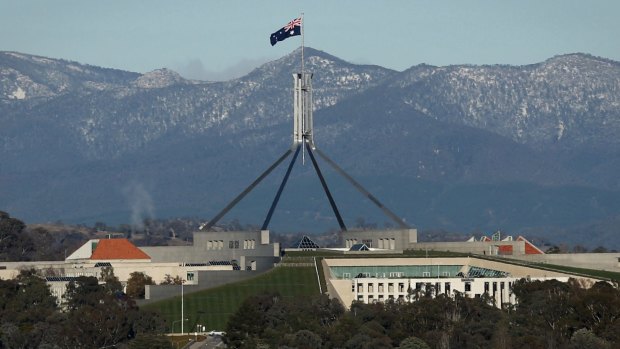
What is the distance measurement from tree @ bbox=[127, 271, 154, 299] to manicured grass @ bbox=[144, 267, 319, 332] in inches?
321

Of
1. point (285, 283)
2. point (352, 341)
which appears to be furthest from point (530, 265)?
point (352, 341)

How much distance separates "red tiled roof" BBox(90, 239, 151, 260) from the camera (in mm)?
184750

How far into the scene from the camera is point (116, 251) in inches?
7421

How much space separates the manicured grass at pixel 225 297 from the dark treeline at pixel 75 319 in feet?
11.7

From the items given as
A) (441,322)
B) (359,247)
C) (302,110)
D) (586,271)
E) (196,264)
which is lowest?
(441,322)

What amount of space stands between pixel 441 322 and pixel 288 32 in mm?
41123

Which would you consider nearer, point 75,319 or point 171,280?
point 75,319

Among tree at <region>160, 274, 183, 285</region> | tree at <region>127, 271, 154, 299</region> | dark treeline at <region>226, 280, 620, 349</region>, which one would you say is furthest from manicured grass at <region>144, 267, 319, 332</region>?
tree at <region>160, 274, 183, 285</region>

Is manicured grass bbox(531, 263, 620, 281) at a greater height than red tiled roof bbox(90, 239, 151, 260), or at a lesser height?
lesser

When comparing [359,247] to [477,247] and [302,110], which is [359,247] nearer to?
[477,247]

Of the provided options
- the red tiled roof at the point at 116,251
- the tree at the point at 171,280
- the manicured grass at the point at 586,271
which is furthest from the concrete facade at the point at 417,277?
the red tiled roof at the point at 116,251

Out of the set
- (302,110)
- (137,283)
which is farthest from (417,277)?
(137,283)

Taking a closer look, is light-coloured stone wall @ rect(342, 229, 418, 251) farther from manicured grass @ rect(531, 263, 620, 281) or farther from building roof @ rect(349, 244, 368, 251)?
manicured grass @ rect(531, 263, 620, 281)

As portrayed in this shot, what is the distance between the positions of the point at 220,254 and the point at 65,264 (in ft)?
71.4
